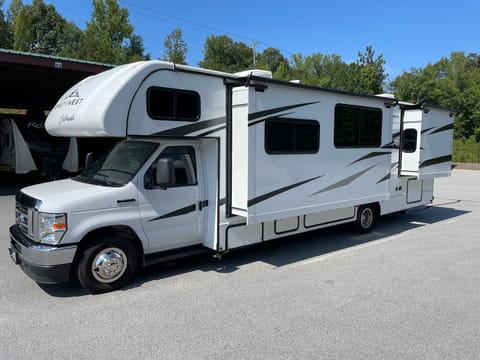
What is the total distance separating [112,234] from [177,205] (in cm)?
93

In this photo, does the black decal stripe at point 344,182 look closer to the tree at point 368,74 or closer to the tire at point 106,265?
the tire at point 106,265

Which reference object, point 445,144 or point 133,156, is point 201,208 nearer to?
Answer: point 133,156

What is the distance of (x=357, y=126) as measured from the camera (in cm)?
730

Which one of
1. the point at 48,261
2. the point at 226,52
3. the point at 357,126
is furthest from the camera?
the point at 226,52

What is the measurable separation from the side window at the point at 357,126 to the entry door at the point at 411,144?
58.6 inches

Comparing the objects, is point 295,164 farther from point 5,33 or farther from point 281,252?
point 5,33

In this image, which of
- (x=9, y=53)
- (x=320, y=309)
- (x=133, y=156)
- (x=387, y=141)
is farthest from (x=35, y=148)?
(x=320, y=309)

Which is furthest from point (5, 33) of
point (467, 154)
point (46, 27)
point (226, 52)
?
point (467, 154)

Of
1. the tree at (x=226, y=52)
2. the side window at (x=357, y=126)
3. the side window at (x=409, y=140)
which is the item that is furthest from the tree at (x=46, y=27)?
the side window at (x=357, y=126)

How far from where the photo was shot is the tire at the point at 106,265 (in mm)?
4688

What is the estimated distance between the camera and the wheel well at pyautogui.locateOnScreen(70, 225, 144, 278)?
4.71 m

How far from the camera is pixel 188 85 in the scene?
5.17 meters

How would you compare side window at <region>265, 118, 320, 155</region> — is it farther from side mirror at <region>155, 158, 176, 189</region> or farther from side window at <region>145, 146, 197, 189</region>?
→ side mirror at <region>155, 158, 176, 189</region>

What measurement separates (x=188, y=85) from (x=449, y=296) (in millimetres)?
4238
